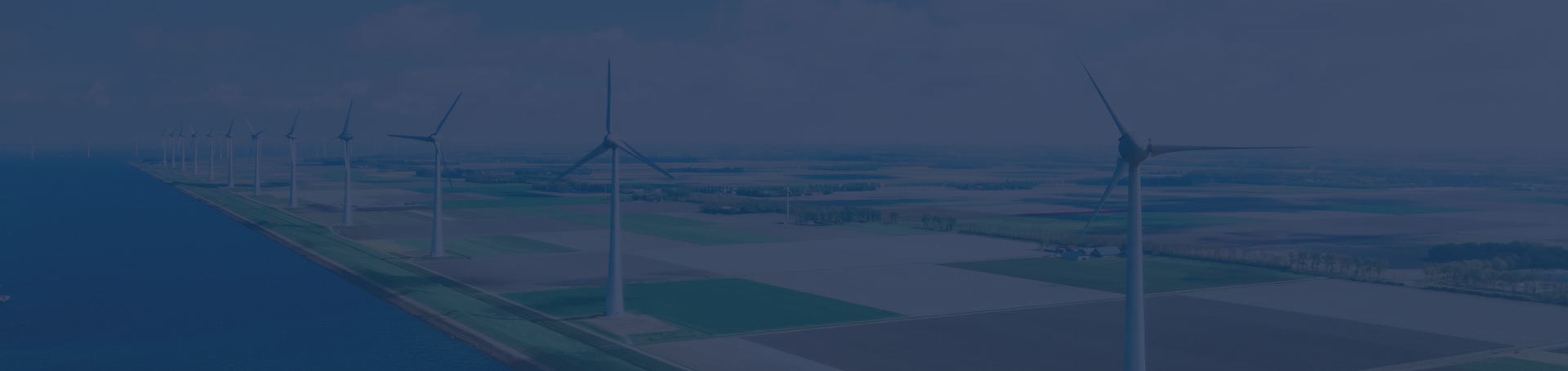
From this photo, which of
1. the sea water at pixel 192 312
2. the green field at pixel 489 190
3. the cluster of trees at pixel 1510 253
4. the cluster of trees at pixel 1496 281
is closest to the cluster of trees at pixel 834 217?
the sea water at pixel 192 312

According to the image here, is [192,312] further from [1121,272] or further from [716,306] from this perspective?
[1121,272]

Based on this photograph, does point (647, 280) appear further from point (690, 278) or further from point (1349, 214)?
point (1349, 214)

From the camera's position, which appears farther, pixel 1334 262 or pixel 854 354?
pixel 1334 262

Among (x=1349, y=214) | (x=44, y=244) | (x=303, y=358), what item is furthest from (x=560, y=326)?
(x=1349, y=214)

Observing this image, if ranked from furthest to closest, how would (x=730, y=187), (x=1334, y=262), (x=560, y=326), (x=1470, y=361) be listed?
1. (x=730, y=187)
2. (x=1334, y=262)
3. (x=560, y=326)
4. (x=1470, y=361)

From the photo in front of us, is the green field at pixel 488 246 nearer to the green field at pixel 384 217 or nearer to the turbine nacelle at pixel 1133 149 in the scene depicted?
the green field at pixel 384 217

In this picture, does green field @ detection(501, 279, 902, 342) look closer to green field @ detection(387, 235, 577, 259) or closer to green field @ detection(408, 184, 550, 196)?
green field @ detection(387, 235, 577, 259)

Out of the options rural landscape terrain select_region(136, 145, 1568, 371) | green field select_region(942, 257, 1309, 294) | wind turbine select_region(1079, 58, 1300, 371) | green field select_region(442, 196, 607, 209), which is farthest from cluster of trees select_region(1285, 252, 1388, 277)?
green field select_region(442, 196, 607, 209)
